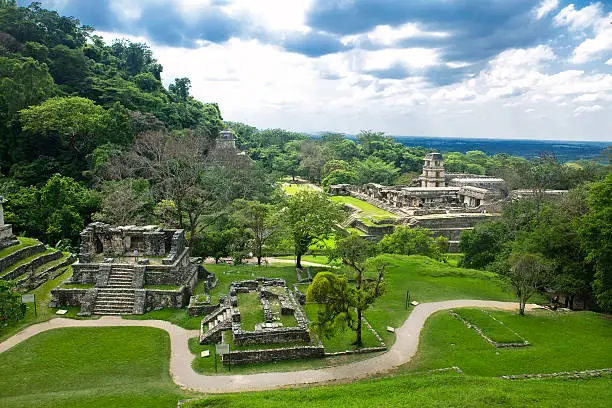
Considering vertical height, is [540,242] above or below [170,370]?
above

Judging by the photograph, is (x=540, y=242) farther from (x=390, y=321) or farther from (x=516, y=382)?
(x=516, y=382)

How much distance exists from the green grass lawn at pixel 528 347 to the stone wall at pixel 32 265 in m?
19.8

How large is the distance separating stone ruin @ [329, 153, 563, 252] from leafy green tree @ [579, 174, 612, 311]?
2467 cm

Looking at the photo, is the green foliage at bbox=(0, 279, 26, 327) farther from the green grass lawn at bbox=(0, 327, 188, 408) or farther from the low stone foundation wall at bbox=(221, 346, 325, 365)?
the low stone foundation wall at bbox=(221, 346, 325, 365)

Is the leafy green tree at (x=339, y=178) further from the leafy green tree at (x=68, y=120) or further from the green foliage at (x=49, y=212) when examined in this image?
the green foliage at (x=49, y=212)

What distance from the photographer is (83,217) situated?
1287 inches

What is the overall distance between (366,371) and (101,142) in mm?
38572

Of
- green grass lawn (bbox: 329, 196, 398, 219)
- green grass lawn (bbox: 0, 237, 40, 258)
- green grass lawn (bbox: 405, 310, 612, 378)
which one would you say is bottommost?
green grass lawn (bbox: 405, 310, 612, 378)

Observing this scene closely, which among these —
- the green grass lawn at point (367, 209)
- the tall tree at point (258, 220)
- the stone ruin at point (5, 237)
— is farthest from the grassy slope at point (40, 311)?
the green grass lawn at point (367, 209)

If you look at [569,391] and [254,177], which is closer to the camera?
[569,391]

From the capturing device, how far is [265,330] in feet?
54.5

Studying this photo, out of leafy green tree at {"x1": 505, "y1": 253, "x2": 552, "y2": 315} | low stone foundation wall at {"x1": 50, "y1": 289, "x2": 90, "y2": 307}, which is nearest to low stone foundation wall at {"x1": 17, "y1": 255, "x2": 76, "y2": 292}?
low stone foundation wall at {"x1": 50, "y1": 289, "x2": 90, "y2": 307}

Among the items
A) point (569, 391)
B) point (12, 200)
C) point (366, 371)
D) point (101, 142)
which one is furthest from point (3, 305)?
point (101, 142)

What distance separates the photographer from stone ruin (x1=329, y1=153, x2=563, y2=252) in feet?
154
